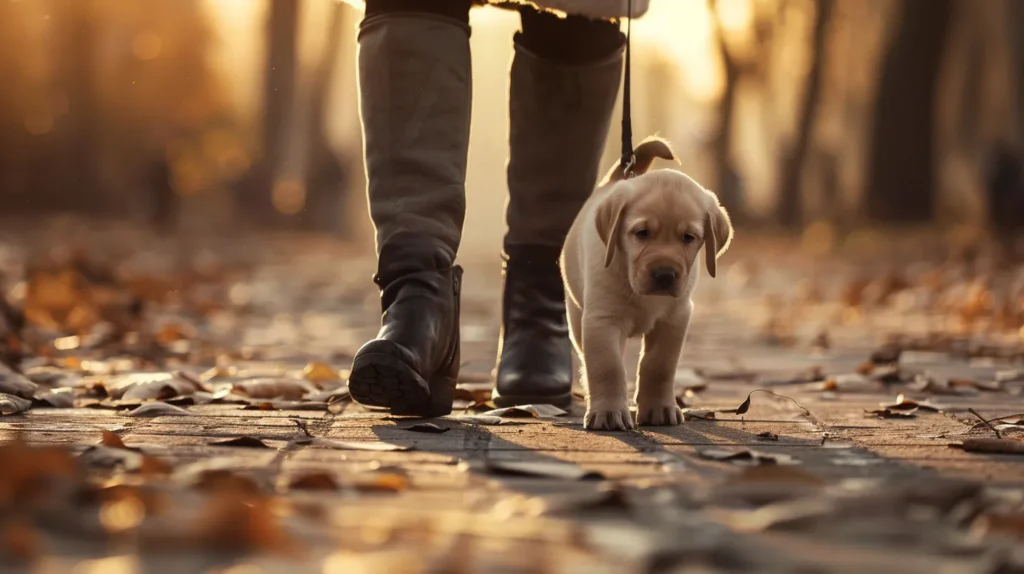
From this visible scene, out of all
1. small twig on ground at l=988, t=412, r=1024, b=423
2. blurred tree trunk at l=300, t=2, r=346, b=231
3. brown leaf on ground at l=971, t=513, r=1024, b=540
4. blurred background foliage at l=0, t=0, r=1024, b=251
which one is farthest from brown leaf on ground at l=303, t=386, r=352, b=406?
blurred tree trunk at l=300, t=2, r=346, b=231

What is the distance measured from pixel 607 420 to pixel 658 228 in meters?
0.54

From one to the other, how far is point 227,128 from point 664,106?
78.4ft

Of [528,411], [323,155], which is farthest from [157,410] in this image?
[323,155]

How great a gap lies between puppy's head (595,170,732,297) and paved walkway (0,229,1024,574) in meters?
0.41

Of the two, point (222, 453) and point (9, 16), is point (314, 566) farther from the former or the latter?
point (9, 16)

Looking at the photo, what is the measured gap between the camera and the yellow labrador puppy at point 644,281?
351cm

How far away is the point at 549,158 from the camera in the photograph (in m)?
4.34

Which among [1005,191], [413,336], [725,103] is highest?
[725,103]

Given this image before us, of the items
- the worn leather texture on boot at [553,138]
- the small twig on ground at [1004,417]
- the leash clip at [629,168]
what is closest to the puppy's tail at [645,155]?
the leash clip at [629,168]

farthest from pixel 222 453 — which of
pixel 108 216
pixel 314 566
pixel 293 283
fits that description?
pixel 108 216

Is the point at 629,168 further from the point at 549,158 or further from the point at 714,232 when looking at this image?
the point at 714,232

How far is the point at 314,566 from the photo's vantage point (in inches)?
70.1

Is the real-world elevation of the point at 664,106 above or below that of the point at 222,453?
above

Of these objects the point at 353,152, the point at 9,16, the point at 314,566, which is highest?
the point at 9,16
